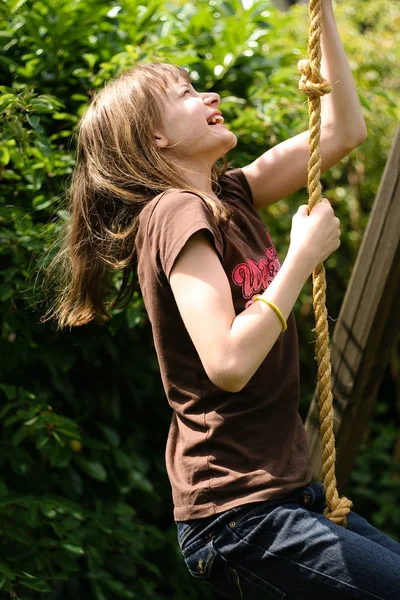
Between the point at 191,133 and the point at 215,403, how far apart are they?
0.66 m

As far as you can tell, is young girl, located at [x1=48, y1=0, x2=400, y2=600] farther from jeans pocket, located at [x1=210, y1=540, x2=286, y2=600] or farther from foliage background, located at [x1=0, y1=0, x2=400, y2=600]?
foliage background, located at [x1=0, y1=0, x2=400, y2=600]

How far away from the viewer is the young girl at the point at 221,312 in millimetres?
1736

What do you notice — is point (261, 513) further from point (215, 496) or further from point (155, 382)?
point (155, 382)

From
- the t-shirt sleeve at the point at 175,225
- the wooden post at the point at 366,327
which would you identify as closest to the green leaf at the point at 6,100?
the t-shirt sleeve at the point at 175,225

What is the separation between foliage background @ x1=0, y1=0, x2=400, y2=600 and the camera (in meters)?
2.63

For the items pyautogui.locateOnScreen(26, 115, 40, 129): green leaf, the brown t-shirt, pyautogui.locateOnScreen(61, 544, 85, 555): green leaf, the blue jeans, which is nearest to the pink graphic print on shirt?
the brown t-shirt

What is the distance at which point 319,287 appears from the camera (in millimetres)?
1933

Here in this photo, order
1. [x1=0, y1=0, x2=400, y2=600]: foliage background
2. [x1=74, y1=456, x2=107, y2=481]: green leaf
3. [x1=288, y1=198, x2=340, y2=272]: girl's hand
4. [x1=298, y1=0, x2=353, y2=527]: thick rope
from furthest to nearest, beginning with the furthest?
[x1=74, y1=456, x2=107, y2=481]: green leaf → [x1=0, y1=0, x2=400, y2=600]: foliage background → [x1=298, y1=0, x2=353, y2=527]: thick rope → [x1=288, y1=198, x2=340, y2=272]: girl's hand

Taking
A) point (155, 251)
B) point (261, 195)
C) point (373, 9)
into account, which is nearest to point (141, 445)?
point (261, 195)

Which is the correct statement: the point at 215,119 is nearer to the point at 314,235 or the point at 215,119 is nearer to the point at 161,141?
the point at 161,141

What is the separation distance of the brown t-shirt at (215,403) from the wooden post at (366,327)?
54 centimetres

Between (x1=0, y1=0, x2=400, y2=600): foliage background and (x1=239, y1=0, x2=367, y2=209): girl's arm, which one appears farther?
(x1=0, y1=0, x2=400, y2=600): foliage background

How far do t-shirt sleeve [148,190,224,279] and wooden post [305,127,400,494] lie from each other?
0.74 metres

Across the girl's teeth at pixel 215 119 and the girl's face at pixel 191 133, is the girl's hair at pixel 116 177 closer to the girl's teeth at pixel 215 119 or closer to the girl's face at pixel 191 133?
the girl's face at pixel 191 133
